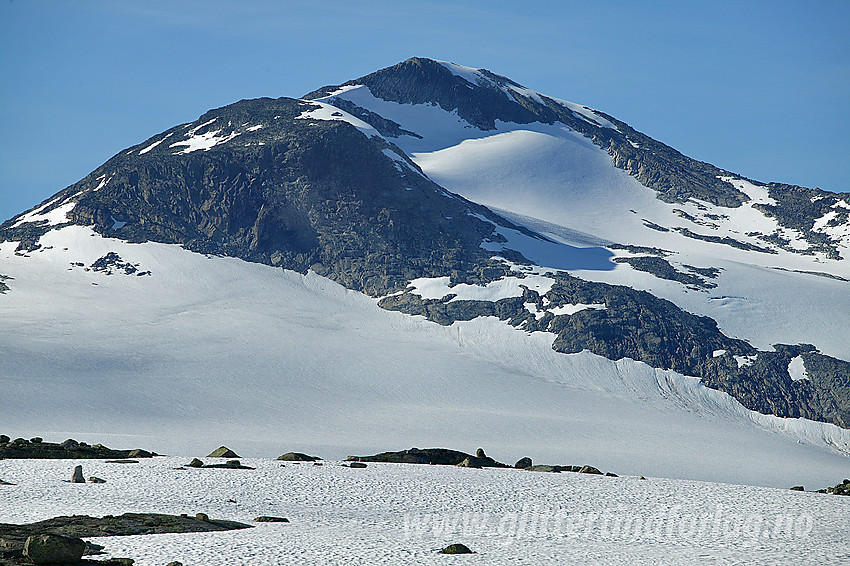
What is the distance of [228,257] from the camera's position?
142500 mm

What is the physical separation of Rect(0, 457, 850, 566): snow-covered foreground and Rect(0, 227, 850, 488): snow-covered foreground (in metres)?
35.5

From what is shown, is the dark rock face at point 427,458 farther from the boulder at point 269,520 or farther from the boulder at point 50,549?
the boulder at point 50,549

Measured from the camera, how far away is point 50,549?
17688mm

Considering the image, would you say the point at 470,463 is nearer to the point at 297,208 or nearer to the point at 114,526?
the point at 114,526

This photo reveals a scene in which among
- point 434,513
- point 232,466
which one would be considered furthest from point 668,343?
point 434,513

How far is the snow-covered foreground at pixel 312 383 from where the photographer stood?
274 feet

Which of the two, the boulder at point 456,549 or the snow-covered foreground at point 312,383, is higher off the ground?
the snow-covered foreground at point 312,383

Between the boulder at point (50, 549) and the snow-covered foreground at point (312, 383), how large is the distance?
167ft

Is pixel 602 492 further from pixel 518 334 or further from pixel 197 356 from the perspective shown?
pixel 518 334

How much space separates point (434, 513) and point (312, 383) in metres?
75.9

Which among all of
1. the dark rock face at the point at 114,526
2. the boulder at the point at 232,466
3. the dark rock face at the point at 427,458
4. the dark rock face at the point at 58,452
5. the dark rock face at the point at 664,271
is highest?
the dark rock face at the point at 664,271

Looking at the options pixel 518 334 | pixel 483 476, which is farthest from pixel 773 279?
pixel 483 476

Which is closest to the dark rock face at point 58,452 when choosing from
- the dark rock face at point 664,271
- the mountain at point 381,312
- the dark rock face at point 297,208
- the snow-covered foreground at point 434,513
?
the snow-covered foreground at point 434,513

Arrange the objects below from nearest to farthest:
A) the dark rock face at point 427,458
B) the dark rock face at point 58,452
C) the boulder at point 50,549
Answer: the boulder at point 50,549
the dark rock face at point 58,452
the dark rock face at point 427,458
